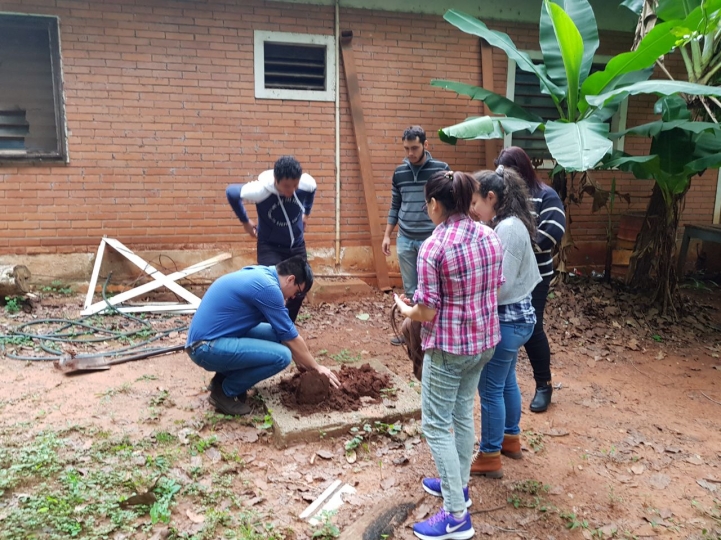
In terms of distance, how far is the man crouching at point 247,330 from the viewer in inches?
140

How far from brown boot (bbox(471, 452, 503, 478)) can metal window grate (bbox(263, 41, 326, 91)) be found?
562 centimetres

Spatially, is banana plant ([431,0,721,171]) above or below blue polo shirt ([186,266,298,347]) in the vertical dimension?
above

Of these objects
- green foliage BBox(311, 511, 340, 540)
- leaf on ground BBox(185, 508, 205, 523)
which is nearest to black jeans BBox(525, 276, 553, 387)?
green foliage BBox(311, 511, 340, 540)

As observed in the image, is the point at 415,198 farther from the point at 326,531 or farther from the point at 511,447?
the point at 326,531

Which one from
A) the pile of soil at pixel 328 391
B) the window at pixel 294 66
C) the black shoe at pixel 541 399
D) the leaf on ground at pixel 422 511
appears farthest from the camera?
the window at pixel 294 66

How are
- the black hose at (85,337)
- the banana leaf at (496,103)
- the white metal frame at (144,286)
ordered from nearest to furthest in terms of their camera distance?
the black hose at (85,337)
the white metal frame at (144,286)
the banana leaf at (496,103)

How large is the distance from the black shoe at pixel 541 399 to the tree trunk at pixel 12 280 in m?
5.76

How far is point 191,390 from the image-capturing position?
4309 mm

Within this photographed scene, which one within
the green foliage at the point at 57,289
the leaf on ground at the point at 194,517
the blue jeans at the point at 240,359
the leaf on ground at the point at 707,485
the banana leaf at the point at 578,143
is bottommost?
the leaf on ground at the point at 707,485

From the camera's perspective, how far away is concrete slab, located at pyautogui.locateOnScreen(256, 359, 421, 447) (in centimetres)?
352

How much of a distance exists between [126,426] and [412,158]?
339 centimetres

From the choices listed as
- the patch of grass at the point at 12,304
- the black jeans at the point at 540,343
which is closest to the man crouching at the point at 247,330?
the black jeans at the point at 540,343

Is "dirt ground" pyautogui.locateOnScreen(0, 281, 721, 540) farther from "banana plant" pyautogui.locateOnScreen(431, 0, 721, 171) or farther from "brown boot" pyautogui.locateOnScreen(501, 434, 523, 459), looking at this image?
"banana plant" pyautogui.locateOnScreen(431, 0, 721, 171)

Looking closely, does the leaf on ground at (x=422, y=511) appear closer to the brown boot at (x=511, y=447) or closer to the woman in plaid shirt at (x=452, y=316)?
the woman in plaid shirt at (x=452, y=316)
